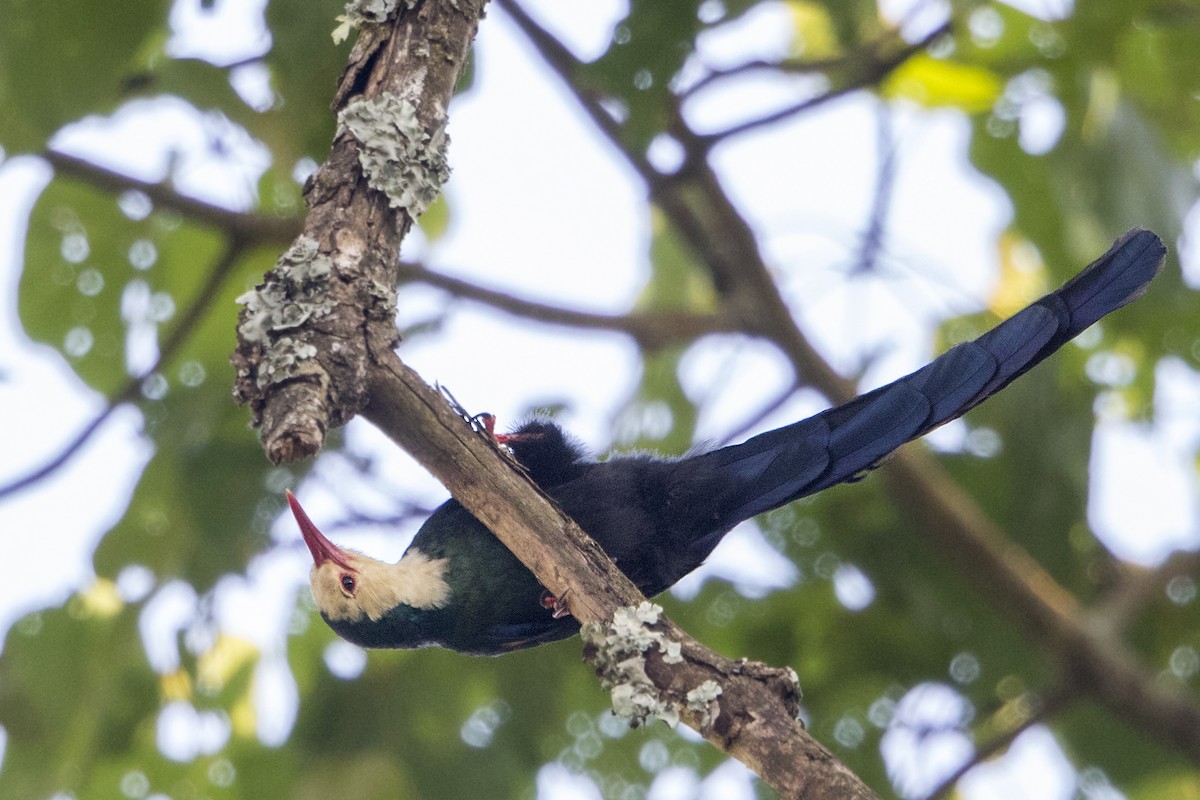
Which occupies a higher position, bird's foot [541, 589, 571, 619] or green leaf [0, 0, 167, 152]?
green leaf [0, 0, 167, 152]

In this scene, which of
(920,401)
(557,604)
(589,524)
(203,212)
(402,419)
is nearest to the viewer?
(402,419)

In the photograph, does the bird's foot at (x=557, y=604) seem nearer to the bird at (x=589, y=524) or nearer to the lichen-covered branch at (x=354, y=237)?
the bird at (x=589, y=524)

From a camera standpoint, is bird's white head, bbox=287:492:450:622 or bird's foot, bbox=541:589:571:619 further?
bird's white head, bbox=287:492:450:622

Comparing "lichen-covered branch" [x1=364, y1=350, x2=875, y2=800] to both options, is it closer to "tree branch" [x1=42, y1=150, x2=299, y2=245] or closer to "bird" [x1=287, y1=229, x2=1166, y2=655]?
"bird" [x1=287, y1=229, x2=1166, y2=655]

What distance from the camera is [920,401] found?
3.08 m

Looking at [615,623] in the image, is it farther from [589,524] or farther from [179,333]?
[179,333]

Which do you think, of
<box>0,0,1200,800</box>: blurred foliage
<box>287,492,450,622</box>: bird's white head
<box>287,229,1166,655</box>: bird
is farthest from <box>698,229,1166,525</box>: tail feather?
<box>0,0,1200,800</box>: blurred foliage

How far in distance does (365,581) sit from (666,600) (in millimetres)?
1772

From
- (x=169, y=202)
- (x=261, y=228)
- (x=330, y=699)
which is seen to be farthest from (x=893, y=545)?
(x=169, y=202)

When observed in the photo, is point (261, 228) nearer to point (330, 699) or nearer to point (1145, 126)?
point (330, 699)

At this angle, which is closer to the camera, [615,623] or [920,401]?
[615,623]

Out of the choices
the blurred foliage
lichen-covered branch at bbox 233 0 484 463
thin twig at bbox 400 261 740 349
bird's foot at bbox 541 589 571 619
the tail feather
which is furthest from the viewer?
thin twig at bbox 400 261 740 349

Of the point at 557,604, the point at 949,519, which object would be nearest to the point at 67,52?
the point at 557,604

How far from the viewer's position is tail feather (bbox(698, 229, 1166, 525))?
9.24 feet
